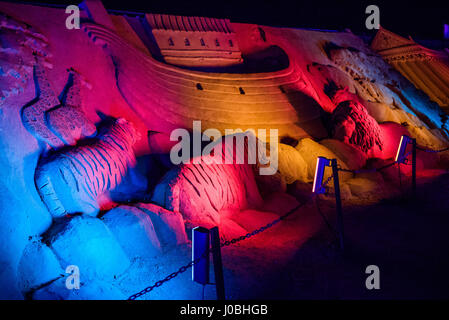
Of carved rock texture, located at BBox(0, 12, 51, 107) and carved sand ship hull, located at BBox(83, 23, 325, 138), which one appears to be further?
carved sand ship hull, located at BBox(83, 23, 325, 138)

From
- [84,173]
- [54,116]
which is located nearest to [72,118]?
[54,116]

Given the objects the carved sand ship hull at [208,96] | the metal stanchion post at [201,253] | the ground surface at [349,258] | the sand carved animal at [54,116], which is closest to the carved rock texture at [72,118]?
the sand carved animal at [54,116]

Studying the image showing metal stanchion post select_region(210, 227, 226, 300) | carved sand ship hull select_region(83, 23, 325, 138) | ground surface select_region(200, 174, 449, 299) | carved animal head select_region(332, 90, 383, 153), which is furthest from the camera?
A: carved animal head select_region(332, 90, 383, 153)

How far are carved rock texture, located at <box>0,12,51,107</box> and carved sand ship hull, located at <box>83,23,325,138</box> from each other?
111 centimetres

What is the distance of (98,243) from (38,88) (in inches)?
66.8

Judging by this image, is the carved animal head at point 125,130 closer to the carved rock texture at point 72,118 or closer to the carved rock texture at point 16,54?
the carved rock texture at point 72,118

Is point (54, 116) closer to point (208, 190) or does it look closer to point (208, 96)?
point (208, 190)

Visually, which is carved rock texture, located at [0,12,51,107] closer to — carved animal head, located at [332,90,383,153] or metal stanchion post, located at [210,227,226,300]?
metal stanchion post, located at [210,227,226,300]

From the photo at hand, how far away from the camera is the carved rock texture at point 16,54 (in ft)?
8.89

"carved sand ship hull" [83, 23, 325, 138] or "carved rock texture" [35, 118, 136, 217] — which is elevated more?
"carved sand ship hull" [83, 23, 325, 138]

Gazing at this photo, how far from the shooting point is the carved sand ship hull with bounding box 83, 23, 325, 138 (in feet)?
14.7

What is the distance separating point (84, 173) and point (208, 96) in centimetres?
303

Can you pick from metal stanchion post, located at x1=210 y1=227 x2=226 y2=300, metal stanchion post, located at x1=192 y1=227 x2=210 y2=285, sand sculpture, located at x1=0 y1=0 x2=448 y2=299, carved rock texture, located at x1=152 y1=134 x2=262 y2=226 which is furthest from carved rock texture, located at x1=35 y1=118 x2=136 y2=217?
metal stanchion post, located at x1=210 y1=227 x2=226 y2=300
